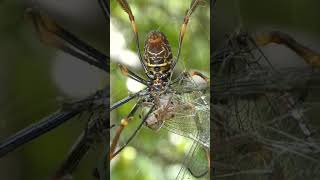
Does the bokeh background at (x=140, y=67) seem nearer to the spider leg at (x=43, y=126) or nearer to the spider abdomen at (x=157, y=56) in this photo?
the spider abdomen at (x=157, y=56)

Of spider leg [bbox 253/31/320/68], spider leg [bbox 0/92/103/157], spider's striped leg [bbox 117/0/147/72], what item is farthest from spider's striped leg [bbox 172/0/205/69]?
spider leg [bbox 0/92/103/157]

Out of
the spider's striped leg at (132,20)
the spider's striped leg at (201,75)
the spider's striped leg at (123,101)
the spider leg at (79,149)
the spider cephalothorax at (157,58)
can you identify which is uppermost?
the spider's striped leg at (132,20)

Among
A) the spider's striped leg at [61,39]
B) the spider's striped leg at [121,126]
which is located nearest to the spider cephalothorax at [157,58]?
the spider's striped leg at [121,126]

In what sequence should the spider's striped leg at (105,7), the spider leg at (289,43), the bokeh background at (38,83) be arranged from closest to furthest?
1. the bokeh background at (38,83)
2. the spider's striped leg at (105,7)
3. the spider leg at (289,43)

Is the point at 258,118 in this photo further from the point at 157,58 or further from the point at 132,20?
the point at 132,20

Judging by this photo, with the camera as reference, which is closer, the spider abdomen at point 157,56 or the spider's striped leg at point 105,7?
the spider's striped leg at point 105,7

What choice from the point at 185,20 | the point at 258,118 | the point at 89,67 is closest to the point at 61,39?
the point at 89,67

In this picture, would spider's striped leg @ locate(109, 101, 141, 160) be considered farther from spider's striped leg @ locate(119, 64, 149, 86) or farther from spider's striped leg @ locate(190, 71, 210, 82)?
spider's striped leg @ locate(190, 71, 210, 82)
